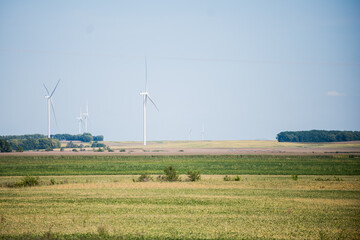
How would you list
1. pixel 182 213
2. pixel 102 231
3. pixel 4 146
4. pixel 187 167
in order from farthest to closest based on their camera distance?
1. pixel 4 146
2. pixel 187 167
3. pixel 182 213
4. pixel 102 231

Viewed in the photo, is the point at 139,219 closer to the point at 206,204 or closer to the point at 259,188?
the point at 206,204

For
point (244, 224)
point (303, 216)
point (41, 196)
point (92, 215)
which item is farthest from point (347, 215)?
point (41, 196)

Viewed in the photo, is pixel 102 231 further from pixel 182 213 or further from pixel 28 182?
pixel 28 182

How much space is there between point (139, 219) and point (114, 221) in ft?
4.67

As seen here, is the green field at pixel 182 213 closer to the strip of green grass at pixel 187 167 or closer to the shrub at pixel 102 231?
the shrub at pixel 102 231

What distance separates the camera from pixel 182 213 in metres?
28.0

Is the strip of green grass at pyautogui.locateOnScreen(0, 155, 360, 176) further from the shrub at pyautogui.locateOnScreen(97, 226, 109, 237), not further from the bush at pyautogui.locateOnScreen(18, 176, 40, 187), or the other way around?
the shrub at pyautogui.locateOnScreen(97, 226, 109, 237)

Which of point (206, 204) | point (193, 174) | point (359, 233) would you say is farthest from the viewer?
point (193, 174)

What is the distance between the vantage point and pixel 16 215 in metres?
27.0

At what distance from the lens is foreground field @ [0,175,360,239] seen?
22.7 metres

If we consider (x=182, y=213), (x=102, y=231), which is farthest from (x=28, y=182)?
(x=102, y=231)

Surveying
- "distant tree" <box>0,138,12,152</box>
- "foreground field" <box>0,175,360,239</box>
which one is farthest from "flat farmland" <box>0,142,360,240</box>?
"distant tree" <box>0,138,12,152</box>

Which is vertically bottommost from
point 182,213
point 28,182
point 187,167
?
point 187,167

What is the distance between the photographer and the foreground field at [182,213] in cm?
2266
